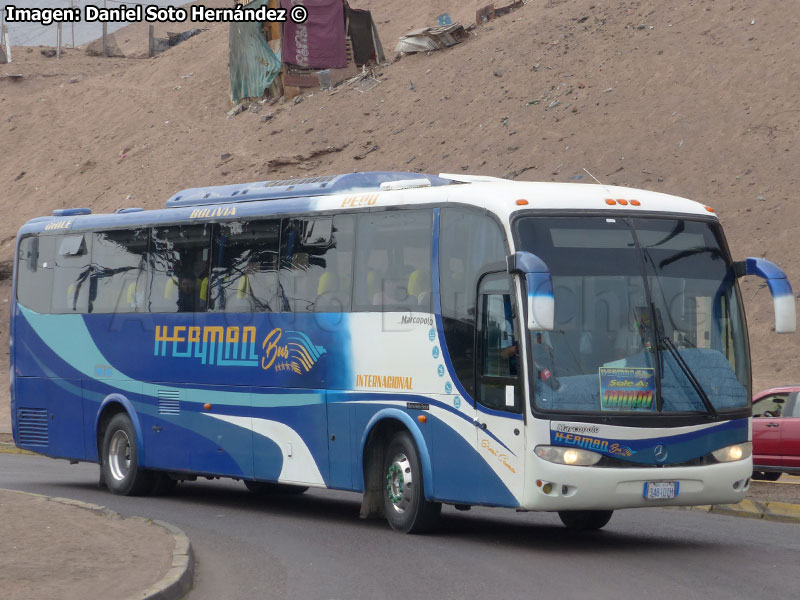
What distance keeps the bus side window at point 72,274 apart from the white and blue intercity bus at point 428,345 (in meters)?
0.28

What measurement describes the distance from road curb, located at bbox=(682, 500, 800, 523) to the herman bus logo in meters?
4.74

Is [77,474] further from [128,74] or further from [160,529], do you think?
[128,74]

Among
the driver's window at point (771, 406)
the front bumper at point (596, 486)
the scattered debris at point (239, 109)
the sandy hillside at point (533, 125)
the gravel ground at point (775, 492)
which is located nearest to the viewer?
the front bumper at point (596, 486)

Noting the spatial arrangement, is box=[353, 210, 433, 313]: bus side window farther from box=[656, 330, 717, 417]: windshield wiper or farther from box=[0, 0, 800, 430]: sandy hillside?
box=[0, 0, 800, 430]: sandy hillside

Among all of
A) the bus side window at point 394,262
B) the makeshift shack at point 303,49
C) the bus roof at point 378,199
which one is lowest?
the bus side window at point 394,262

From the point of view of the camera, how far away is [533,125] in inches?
1666

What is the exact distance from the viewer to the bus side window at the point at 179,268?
54.4 feet

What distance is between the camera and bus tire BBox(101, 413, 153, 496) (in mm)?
17688

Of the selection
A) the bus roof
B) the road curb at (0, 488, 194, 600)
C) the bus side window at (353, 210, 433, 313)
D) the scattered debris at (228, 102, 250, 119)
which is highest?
the scattered debris at (228, 102, 250, 119)

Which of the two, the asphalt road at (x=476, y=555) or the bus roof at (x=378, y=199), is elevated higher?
the bus roof at (x=378, y=199)

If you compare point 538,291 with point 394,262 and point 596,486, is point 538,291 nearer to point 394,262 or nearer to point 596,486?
point 596,486

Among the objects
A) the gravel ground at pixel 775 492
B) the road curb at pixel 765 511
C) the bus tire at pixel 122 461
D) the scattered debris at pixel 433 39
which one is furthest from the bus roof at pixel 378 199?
the scattered debris at pixel 433 39

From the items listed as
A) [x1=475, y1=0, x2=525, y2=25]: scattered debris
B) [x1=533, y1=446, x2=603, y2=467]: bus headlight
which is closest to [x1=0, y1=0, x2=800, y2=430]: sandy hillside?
[x1=475, y1=0, x2=525, y2=25]: scattered debris

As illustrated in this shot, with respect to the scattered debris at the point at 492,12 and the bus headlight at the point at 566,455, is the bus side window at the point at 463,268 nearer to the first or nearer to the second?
the bus headlight at the point at 566,455
